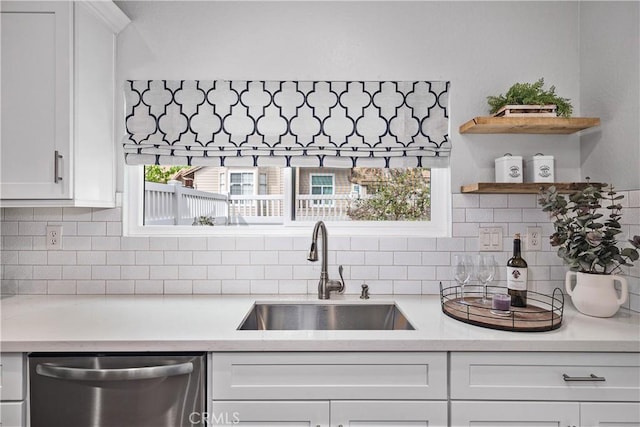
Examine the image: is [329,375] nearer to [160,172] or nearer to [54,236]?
[160,172]

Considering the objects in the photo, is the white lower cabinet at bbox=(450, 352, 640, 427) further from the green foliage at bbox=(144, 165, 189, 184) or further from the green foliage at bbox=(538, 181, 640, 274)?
the green foliage at bbox=(144, 165, 189, 184)

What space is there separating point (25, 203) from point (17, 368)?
675mm

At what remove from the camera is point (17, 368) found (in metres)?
1.32

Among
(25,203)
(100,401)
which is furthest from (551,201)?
(25,203)

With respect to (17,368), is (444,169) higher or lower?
higher

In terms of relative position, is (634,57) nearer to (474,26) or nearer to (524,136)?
(524,136)

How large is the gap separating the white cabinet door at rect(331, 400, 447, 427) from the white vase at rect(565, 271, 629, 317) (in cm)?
75

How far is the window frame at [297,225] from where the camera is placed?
2053 mm

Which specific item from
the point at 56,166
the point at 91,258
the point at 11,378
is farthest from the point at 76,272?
the point at 11,378

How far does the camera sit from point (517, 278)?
167 centimetres

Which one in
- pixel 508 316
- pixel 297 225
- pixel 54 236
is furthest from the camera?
pixel 297 225

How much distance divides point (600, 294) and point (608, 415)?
44cm

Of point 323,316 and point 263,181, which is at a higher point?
point 263,181

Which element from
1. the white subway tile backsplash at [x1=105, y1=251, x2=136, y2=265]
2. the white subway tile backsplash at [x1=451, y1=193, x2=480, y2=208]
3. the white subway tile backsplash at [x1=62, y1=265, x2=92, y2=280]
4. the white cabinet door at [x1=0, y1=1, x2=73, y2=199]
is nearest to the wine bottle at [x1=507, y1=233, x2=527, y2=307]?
the white subway tile backsplash at [x1=451, y1=193, x2=480, y2=208]
